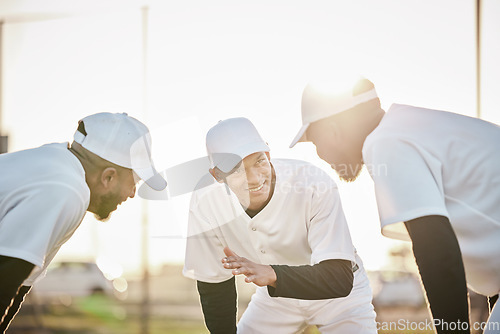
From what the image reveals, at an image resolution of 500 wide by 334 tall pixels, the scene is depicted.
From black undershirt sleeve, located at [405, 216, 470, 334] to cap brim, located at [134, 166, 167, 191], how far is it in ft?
7.15

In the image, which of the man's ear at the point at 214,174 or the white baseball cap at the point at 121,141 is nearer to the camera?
the white baseball cap at the point at 121,141

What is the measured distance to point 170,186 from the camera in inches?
199

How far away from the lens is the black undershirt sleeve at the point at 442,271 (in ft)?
8.73

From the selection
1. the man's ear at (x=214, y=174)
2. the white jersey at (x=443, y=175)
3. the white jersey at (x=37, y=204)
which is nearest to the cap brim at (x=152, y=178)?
the man's ear at (x=214, y=174)

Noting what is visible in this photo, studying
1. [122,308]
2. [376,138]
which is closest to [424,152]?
[376,138]

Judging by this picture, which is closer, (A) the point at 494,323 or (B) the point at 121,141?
(A) the point at 494,323

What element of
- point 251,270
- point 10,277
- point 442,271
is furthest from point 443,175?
point 10,277

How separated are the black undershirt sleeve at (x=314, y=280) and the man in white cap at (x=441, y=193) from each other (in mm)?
868

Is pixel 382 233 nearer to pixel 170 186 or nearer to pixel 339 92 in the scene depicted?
pixel 339 92

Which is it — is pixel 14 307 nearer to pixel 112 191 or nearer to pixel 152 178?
pixel 112 191

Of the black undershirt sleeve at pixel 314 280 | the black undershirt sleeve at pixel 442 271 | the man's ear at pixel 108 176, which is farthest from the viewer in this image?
the man's ear at pixel 108 176

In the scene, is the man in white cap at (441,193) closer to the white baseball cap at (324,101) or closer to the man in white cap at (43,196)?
the white baseball cap at (324,101)

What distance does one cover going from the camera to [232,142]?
436cm

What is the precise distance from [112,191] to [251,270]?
3.88 ft
